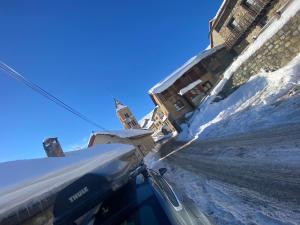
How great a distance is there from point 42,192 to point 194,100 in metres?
33.3

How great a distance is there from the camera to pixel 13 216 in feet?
9.45

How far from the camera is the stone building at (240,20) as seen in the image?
25094 mm

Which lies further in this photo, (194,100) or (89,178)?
(194,100)

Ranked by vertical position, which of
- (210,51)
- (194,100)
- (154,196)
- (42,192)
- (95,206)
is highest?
(210,51)

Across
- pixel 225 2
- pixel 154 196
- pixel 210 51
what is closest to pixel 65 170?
pixel 154 196

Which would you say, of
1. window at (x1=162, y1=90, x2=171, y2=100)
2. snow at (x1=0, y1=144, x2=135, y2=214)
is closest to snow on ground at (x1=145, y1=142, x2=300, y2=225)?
snow at (x1=0, y1=144, x2=135, y2=214)

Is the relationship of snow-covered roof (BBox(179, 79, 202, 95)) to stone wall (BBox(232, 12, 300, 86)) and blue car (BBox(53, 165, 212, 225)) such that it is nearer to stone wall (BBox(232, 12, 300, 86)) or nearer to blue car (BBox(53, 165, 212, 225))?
stone wall (BBox(232, 12, 300, 86))

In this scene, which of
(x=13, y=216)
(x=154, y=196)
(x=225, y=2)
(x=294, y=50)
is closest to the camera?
(x=13, y=216)

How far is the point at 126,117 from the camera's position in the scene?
66.6 metres

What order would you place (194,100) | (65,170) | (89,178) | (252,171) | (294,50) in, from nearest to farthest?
1. (89,178)
2. (65,170)
3. (252,171)
4. (294,50)
5. (194,100)

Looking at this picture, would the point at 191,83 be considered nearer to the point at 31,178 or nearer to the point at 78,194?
the point at 31,178

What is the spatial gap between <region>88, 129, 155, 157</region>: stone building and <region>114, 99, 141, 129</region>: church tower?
19.4 m

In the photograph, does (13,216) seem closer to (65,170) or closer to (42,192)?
(42,192)

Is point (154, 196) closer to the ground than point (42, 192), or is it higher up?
closer to the ground
